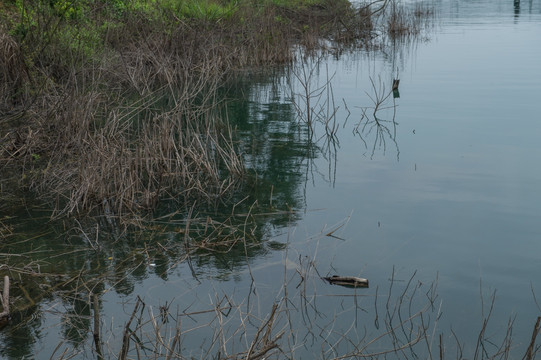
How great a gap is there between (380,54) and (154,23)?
273 inches

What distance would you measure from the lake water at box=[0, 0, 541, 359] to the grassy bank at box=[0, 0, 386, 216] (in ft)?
1.99

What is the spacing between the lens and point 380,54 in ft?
64.4

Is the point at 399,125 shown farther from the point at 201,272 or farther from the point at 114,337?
the point at 114,337

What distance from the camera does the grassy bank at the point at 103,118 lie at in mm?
7324

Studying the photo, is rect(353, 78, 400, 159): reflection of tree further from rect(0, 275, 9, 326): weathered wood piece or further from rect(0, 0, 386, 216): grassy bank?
rect(0, 275, 9, 326): weathered wood piece

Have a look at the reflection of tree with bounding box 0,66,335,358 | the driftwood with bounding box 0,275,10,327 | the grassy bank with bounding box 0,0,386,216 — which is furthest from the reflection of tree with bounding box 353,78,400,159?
the driftwood with bounding box 0,275,10,327

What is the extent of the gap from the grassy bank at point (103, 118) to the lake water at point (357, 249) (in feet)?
1.99

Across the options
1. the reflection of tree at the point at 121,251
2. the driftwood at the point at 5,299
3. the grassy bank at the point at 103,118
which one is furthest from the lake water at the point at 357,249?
the grassy bank at the point at 103,118

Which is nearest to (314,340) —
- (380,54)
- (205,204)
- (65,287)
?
(65,287)

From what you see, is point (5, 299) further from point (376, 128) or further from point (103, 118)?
point (376, 128)

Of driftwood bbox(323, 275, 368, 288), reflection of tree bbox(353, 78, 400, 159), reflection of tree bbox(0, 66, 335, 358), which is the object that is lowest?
driftwood bbox(323, 275, 368, 288)

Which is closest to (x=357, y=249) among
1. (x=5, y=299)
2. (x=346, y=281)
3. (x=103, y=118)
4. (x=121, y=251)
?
(x=346, y=281)

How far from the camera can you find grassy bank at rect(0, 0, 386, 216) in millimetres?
7324

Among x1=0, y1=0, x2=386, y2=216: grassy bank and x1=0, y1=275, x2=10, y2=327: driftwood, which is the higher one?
x1=0, y1=0, x2=386, y2=216: grassy bank
